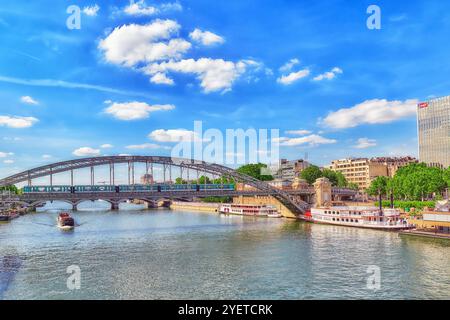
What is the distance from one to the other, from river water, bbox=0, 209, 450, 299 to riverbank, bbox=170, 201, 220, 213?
177 ft

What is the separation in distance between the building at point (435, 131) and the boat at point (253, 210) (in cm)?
6451

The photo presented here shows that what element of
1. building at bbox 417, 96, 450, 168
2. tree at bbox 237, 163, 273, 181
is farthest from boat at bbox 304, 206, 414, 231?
building at bbox 417, 96, 450, 168

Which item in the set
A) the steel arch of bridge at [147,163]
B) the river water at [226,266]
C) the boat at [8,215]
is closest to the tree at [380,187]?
the steel arch of bridge at [147,163]

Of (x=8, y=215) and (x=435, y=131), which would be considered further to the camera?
(x=435, y=131)

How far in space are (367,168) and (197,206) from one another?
5627cm

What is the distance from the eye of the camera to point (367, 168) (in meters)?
131

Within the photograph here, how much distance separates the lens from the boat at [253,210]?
77.5 meters

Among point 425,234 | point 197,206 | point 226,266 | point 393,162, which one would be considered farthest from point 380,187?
point 226,266

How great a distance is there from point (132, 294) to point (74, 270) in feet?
23.8

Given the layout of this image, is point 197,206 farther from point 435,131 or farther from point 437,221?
point 437,221

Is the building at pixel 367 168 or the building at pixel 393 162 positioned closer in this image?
the building at pixel 367 168

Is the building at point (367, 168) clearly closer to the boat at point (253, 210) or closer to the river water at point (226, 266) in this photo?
the boat at point (253, 210)

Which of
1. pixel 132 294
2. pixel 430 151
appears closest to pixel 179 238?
pixel 132 294

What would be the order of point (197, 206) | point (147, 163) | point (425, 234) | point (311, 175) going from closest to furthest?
point (425, 234)
point (147, 163)
point (311, 175)
point (197, 206)
